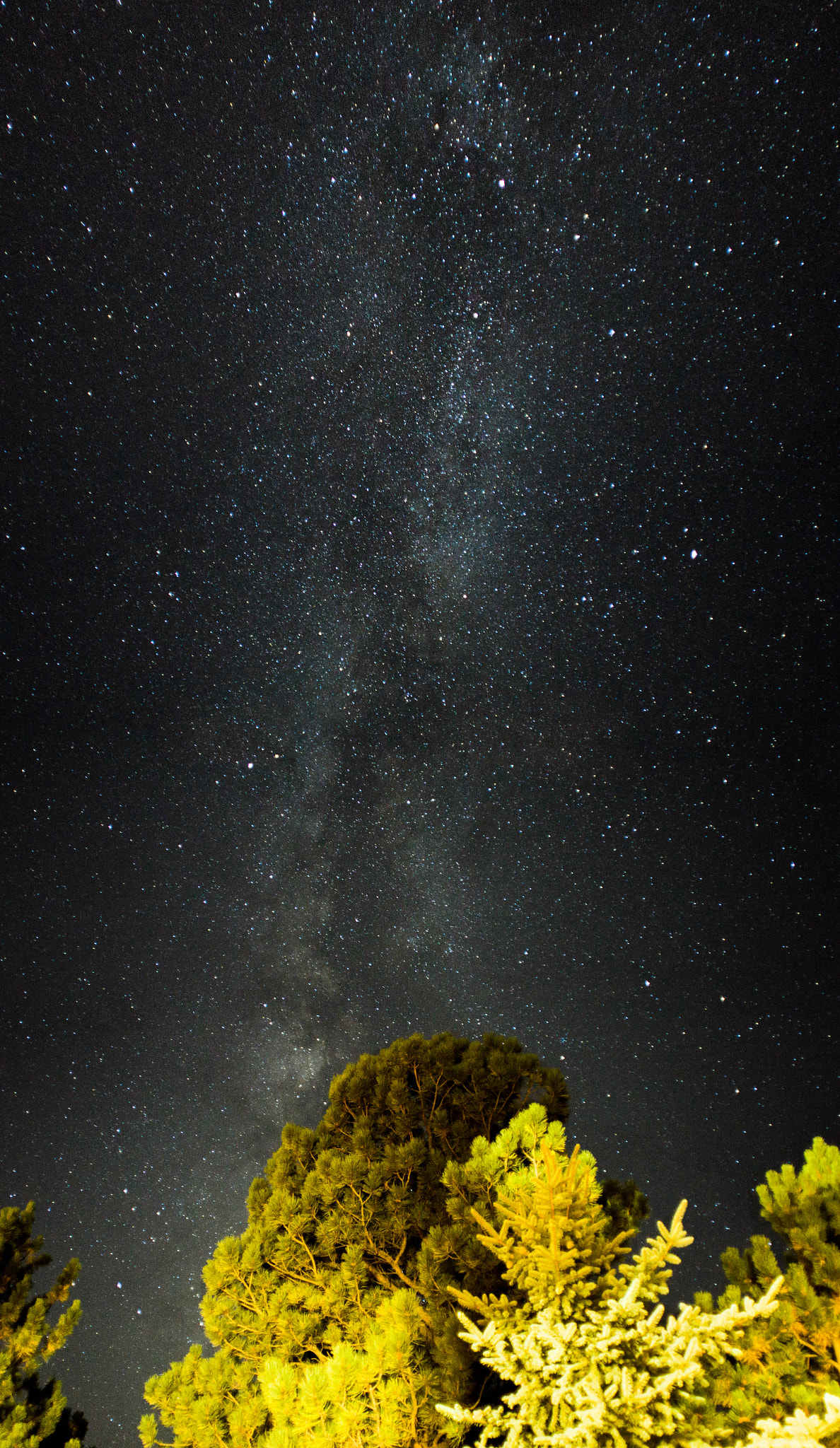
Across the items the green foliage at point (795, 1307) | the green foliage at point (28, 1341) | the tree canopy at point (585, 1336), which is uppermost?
the green foliage at point (28, 1341)

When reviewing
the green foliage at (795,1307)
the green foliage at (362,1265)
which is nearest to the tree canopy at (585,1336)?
the green foliage at (362,1265)

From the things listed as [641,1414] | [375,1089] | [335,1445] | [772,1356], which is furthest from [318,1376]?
[772,1356]

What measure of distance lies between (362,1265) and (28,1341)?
314 centimetres

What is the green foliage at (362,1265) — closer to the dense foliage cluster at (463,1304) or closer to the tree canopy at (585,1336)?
the dense foliage cluster at (463,1304)

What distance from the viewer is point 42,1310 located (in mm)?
5375

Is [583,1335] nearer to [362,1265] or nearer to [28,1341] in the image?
[362,1265]

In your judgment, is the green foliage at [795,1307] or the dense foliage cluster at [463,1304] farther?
the green foliage at [795,1307]

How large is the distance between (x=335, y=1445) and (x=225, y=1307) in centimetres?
235

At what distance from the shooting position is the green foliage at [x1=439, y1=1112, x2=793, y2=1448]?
1.87 metres

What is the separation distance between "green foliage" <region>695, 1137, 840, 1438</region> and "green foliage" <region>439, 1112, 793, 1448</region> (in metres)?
2.42

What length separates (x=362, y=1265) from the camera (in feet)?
15.8

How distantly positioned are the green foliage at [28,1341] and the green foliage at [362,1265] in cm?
144

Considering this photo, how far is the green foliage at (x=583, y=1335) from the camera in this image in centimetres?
187

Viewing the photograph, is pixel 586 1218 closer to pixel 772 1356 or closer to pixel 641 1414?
pixel 641 1414
